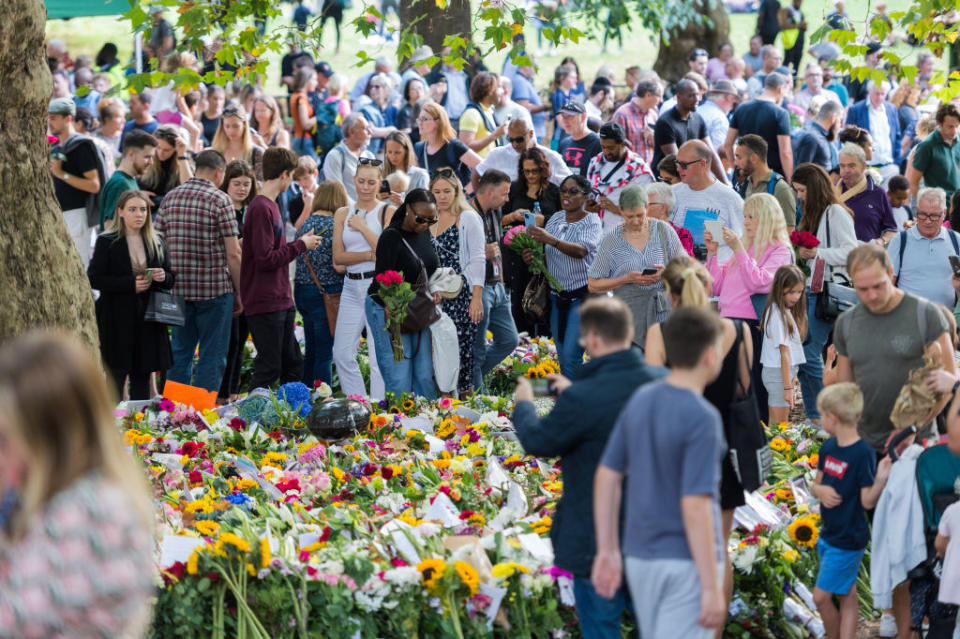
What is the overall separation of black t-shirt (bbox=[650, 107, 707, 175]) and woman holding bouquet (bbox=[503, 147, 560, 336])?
2.04m

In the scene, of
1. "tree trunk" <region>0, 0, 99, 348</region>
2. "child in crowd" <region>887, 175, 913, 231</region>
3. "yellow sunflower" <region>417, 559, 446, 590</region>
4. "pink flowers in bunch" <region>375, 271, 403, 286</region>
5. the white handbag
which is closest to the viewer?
"yellow sunflower" <region>417, 559, 446, 590</region>

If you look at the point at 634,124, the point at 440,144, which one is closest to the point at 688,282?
the point at 440,144

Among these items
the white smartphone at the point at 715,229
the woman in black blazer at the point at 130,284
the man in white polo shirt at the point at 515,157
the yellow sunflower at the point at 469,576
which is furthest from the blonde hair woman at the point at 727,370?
the man in white polo shirt at the point at 515,157

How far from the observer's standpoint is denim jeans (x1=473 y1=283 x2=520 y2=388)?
31.1ft

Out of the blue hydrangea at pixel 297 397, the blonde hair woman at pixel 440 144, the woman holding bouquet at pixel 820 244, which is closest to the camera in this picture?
the blue hydrangea at pixel 297 397

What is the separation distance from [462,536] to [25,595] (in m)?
2.86

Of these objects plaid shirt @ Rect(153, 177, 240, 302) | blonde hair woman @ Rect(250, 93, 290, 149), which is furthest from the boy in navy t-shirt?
blonde hair woman @ Rect(250, 93, 290, 149)

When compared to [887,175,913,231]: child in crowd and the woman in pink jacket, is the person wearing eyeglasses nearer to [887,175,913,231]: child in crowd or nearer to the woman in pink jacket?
the woman in pink jacket

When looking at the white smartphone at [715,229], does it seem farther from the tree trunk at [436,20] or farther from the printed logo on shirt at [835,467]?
the tree trunk at [436,20]

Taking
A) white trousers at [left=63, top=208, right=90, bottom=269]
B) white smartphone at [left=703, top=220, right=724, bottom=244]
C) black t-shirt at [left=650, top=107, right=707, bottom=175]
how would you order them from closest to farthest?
white smartphone at [left=703, top=220, right=724, bottom=244] → white trousers at [left=63, top=208, right=90, bottom=269] → black t-shirt at [left=650, top=107, right=707, bottom=175]

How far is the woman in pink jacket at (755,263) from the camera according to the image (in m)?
8.04

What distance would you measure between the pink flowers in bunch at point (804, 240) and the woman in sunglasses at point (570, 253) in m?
1.49

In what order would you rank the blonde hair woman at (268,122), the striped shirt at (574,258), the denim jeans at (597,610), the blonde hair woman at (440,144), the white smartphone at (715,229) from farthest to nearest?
the blonde hair woman at (268,122) → the blonde hair woman at (440,144) → the striped shirt at (574,258) → the white smartphone at (715,229) → the denim jeans at (597,610)

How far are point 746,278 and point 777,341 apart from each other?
0.45 metres
